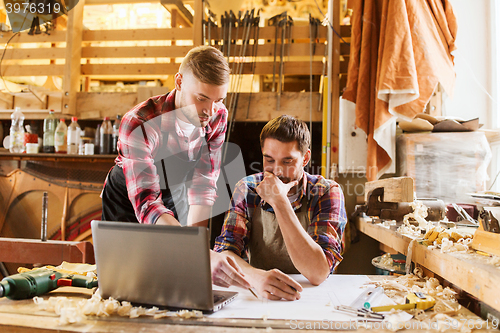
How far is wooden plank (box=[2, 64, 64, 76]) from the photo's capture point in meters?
2.82

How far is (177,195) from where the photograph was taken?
1.69 m

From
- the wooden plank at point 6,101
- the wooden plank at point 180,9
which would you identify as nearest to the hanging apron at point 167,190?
the wooden plank at point 180,9

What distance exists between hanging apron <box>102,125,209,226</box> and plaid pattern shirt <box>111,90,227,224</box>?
1.4 inches

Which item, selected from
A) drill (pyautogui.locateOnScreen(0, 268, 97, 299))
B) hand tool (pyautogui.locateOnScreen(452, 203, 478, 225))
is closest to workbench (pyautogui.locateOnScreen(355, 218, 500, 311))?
hand tool (pyautogui.locateOnScreen(452, 203, 478, 225))

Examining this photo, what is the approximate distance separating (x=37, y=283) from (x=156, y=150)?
660 mm

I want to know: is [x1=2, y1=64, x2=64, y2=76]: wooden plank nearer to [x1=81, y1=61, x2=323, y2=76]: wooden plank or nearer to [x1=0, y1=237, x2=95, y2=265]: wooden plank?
[x1=81, y1=61, x2=323, y2=76]: wooden plank

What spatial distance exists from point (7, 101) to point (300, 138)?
265 cm

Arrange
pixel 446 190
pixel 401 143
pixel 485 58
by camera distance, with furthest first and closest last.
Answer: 1. pixel 485 58
2. pixel 401 143
3. pixel 446 190

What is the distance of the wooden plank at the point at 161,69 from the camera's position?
8.57 feet

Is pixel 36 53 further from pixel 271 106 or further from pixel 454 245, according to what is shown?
pixel 454 245

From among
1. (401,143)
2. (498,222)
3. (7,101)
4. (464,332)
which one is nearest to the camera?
(464,332)

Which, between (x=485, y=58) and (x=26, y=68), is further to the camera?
(x=26, y=68)

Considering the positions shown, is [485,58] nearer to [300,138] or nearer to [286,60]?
[286,60]

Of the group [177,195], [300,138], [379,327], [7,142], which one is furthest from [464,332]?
[7,142]
